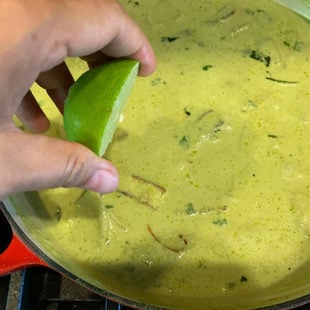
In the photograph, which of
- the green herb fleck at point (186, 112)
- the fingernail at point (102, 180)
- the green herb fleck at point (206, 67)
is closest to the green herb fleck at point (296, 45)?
the green herb fleck at point (206, 67)

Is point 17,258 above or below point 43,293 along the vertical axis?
above

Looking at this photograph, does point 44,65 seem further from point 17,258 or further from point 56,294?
point 56,294

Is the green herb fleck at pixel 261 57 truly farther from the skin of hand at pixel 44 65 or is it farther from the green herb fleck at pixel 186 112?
the skin of hand at pixel 44 65

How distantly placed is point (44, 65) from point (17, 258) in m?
0.45

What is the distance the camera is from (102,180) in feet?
2.92

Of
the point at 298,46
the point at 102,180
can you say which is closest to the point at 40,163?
the point at 102,180

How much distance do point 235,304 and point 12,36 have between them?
0.70 m

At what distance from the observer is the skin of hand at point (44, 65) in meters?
0.78

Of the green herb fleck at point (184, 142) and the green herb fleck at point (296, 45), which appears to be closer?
the green herb fleck at point (184, 142)

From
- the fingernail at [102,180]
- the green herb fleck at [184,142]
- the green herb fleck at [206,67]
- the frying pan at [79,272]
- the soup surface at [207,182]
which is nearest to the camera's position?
the fingernail at [102,180]

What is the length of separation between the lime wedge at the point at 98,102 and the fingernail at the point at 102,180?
0.06m

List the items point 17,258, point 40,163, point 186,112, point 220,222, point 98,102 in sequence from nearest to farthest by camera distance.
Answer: point 40,163, point 98,102, point 17,258, point 220,222, point 186,112

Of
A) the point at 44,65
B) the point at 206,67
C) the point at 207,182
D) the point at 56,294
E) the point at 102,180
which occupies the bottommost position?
the point at 56,294

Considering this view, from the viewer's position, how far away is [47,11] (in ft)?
2.70
